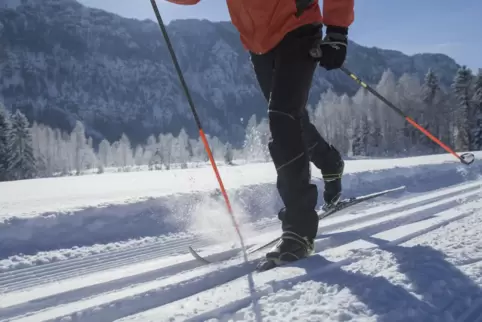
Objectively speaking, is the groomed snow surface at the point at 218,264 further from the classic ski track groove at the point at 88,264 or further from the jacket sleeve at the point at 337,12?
the jacket sleeve at the point at 337,12

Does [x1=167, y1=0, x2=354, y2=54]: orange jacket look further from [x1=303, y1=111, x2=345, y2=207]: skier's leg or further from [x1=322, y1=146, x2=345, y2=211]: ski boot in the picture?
[x1=322, y1=146, x2=345, y2=211]: ski boot

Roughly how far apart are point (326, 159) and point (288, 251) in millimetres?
1020

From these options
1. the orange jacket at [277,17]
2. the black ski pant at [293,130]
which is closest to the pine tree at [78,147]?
the orange jacket at [277,17]

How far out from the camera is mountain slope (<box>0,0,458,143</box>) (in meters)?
133

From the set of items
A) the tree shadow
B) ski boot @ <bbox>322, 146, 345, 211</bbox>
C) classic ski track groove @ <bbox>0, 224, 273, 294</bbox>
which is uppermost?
ski boot @ <bbox>322, 146, 345, 211</bbox>

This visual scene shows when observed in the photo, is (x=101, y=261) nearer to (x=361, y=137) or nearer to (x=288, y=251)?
(x=288, y=251)

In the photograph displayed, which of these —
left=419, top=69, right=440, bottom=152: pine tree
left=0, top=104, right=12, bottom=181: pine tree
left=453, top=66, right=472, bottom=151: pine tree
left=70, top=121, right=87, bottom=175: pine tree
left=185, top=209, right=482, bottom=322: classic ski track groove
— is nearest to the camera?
left=185, top=209, right=482, bottom=322: classic ski track groove

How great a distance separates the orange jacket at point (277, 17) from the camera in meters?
2.01

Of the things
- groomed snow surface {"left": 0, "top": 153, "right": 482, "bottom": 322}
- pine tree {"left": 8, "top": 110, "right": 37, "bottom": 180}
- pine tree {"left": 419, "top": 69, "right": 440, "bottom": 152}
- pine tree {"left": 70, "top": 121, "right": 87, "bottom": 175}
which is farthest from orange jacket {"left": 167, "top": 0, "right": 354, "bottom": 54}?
pine tree {"left": 70, "top": 121, "right": 87, "bottom": 175}

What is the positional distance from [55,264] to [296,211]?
5.02 feet

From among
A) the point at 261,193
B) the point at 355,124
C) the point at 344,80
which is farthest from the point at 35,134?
the point at 344,80

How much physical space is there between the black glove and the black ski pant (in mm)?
72

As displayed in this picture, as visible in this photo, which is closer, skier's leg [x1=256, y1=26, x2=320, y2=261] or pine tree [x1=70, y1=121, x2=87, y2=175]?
skier's leg [x1=256, y1=26, x2=320, y2=261]

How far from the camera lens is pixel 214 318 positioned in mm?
1188
